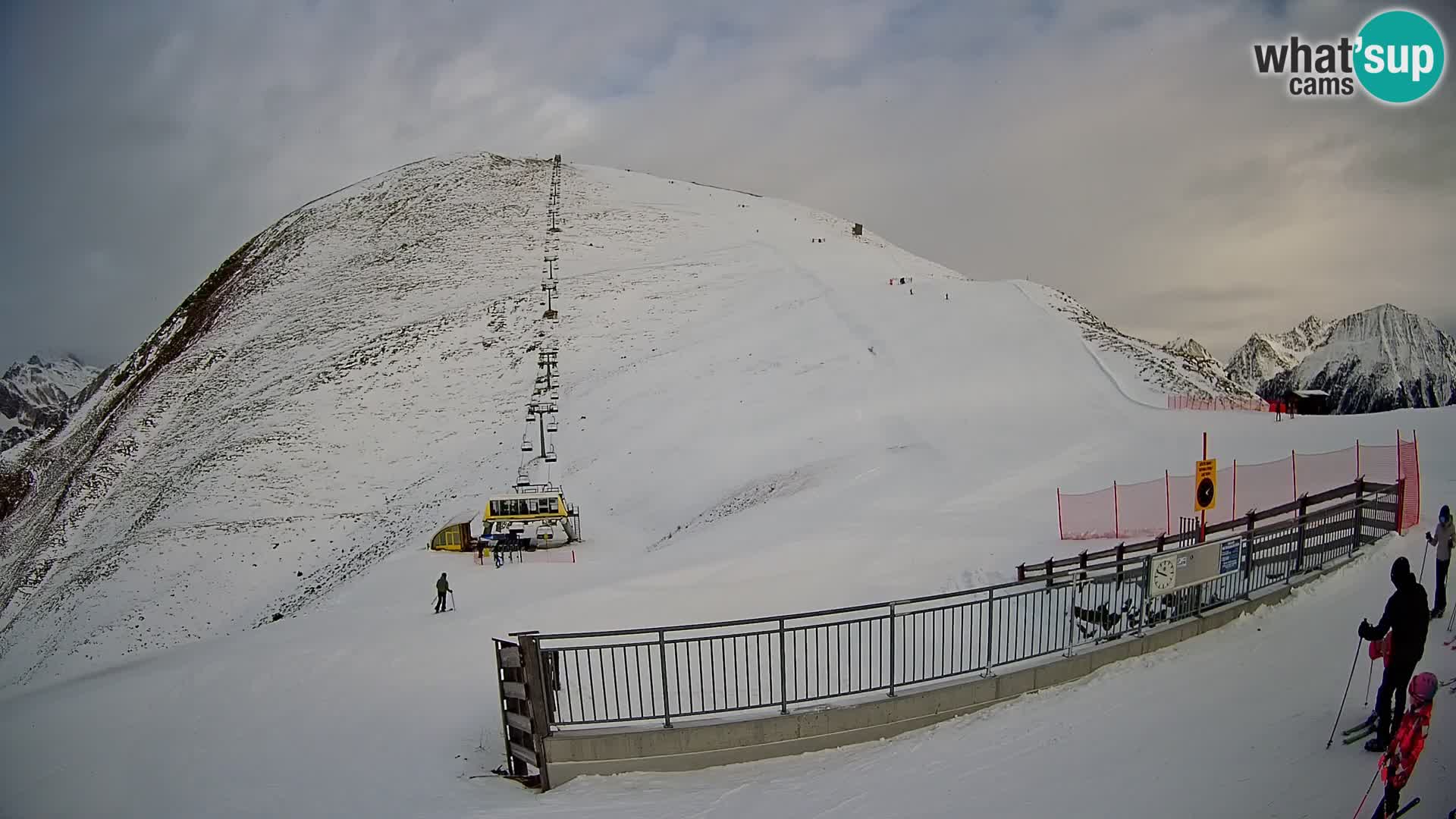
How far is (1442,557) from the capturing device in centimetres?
886

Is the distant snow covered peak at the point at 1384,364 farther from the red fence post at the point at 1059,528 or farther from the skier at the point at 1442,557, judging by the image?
the skier at the point at 1442,557

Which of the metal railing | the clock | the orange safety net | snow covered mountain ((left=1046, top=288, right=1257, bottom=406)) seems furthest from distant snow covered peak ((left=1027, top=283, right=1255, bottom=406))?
the clock

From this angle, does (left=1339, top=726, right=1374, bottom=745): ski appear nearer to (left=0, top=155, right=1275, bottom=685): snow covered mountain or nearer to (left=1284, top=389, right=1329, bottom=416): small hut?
(left=0, top=155, right=1275, bottom=685): snow covered mountain

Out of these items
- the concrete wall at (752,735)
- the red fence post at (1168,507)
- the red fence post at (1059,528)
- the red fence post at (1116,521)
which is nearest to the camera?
the concrete wall at (752,735)

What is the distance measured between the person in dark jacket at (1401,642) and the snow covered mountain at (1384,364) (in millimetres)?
105529

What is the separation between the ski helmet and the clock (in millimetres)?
4812

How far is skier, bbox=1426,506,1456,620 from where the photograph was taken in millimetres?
8336

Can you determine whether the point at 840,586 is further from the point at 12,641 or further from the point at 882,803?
the point at 12,641

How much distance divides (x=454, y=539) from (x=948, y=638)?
22038 mm

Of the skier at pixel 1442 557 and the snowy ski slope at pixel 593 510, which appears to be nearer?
the snowy ski slope at pixel 593 510

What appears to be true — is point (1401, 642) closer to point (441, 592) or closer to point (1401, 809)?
point (1401, 809)

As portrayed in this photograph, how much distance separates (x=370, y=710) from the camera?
12508 millimetres

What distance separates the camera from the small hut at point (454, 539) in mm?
29109

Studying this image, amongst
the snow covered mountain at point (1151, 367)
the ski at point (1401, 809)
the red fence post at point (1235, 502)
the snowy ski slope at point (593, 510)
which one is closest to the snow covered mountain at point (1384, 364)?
the snow covered mountain at point (1151, 367)
